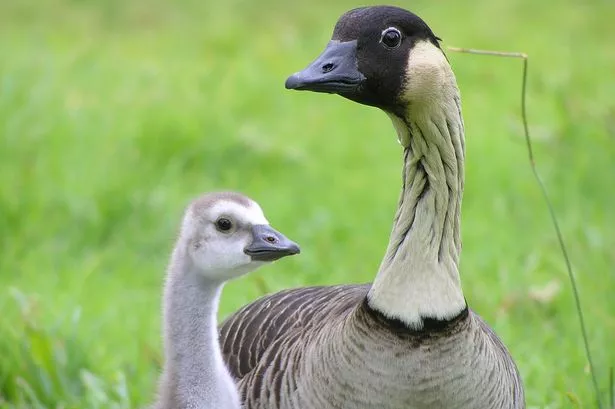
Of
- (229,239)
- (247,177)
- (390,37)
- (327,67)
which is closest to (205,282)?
(229,239)

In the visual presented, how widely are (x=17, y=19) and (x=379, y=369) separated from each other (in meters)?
8.46

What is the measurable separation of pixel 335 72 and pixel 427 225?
1.77ft

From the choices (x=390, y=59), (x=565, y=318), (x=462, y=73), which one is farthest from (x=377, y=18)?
(x=462, y=73)

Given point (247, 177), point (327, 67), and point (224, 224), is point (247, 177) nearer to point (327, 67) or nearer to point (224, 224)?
point (224, 224)

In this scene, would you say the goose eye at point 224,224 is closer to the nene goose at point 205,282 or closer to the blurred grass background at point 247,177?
the nene goose at point 205,282

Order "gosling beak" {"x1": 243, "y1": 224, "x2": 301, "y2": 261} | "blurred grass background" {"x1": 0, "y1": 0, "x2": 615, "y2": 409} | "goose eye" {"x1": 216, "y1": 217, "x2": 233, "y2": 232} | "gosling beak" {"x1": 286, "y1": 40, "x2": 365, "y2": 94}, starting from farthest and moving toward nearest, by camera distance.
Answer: "blurred grass background" {"x1": 0, "y1": 0, "x2": 615, "y2": 409} < "goose eye" {"x1": 216, "y1": 217, "x2": 233, "y2": 232} < "gosling beak" {"x1": 243, "y1": 224, "x2": 301, "y2": 261} < "gosling beak" {"x1": 286, "y1": 40, "x2": 365, "y2": 94}

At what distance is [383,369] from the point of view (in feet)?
11.3

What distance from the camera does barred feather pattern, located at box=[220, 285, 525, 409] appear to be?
3438 millimetres

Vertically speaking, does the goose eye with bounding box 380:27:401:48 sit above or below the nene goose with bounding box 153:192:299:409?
above

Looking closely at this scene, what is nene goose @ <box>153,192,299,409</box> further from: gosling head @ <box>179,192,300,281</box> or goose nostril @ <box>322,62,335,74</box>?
goose nostril @ <box>322,62,335,74</box>

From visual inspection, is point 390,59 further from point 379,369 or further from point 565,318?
point 565,318

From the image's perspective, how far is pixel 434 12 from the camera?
11.4 meters

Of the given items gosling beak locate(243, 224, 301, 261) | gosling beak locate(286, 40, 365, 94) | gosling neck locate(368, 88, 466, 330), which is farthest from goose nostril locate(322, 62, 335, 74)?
gosling beak locate(243, 224, 301, 261)

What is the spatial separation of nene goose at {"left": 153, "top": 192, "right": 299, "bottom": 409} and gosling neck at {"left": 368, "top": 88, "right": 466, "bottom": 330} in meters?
0.40
